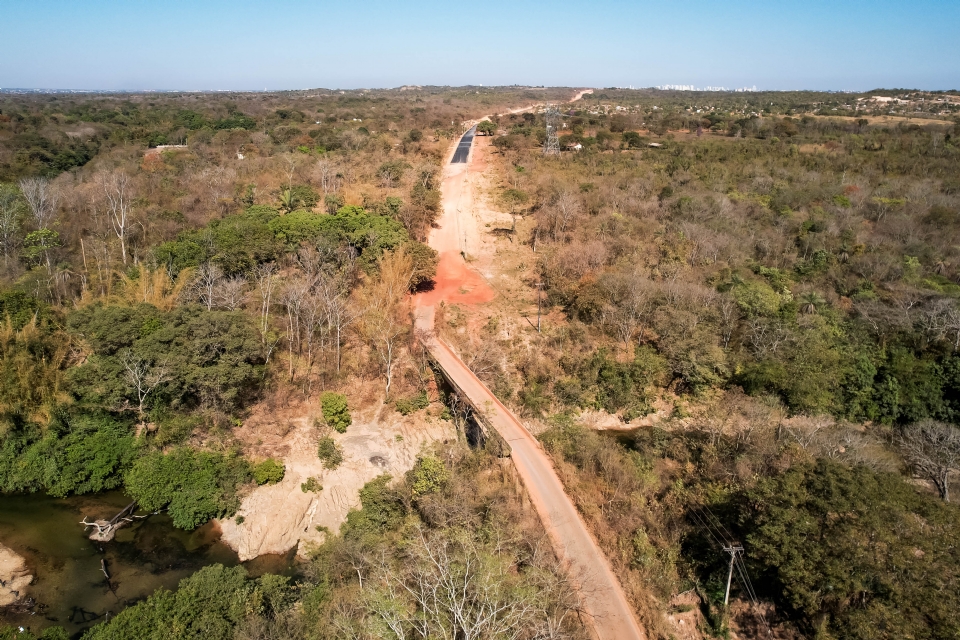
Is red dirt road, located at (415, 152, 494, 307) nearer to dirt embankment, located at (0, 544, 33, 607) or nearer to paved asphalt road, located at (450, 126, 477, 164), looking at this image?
paved asphalt road, located at (450, 126, 477, 164)

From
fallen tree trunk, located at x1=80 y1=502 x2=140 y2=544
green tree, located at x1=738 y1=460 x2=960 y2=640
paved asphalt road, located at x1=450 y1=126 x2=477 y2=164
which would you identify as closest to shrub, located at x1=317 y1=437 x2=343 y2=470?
fallen tree trunk, located at x1=80 y1=502 x2=140 y2=544

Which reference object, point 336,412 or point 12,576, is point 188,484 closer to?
point 12,576

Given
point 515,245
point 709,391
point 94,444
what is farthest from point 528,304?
point 94,444

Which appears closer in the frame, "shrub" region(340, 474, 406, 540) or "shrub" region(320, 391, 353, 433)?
"shrub" region(340, 474, 406, 540)

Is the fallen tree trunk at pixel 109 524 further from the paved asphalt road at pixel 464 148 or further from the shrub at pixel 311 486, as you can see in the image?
the paved asphalt road at pixel 464 148

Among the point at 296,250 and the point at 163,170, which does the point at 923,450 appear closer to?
the point at 296,250

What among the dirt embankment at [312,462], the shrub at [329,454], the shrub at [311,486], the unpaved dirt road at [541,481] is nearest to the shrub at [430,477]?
the unpaved dirt road at [541,481]

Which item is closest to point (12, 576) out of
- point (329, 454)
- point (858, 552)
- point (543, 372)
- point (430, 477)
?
point (329, 454)
